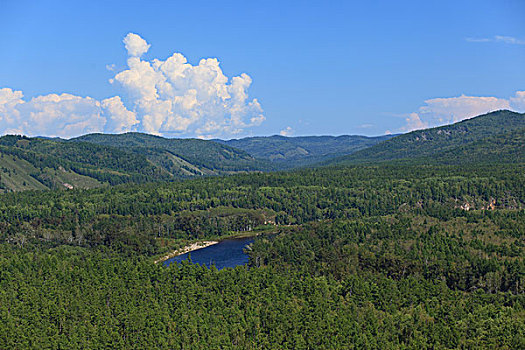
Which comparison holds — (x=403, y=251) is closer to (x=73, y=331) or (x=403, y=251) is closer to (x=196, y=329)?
(x=196, y=329)

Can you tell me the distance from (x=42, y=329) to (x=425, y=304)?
96.7 metres

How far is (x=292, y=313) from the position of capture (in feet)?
414

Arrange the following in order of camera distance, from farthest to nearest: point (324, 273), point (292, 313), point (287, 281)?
point (324, 273)
point (287, 281)
point (292, 313)

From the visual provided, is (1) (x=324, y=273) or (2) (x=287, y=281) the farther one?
(1) (x=324, y=273)

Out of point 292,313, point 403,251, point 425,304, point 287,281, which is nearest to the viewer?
point 292,313

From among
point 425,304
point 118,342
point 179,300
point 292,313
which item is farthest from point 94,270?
point 425,304

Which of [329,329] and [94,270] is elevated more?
[94,270]

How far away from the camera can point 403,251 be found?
185 metres

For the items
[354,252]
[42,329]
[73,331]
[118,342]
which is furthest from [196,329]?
[354,252]

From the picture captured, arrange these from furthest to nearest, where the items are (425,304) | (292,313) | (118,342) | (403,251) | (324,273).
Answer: (403,251) → (324,273) → (425,304) → (292,313) → (118,342)

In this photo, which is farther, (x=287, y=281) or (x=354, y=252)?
(x=354, y=252)

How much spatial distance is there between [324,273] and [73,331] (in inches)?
3395

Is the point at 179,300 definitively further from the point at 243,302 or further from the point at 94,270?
the point at 94,270

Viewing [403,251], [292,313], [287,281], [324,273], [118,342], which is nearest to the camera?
[118,342]
